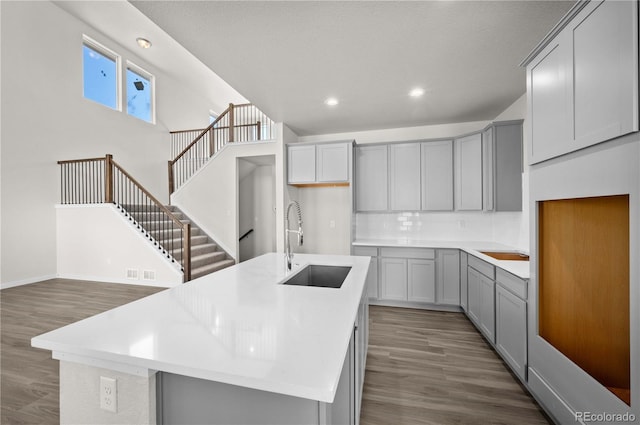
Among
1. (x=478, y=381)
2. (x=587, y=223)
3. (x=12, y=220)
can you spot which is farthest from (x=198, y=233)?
(x=587, y=223)

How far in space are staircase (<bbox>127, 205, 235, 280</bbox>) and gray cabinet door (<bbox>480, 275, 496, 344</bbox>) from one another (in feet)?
14.0

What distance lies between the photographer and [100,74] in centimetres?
607

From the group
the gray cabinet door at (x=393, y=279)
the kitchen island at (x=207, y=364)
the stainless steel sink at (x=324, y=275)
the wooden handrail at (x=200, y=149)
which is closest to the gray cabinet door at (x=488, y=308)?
the gray cabinet door at (x=393, y=279)

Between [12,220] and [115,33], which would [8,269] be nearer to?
[12,220]

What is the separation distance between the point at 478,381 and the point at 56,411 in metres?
3.02

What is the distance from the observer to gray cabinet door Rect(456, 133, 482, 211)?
3740 mm

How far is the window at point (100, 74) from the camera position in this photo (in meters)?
5.78

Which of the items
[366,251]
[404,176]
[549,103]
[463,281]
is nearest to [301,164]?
[404,176]

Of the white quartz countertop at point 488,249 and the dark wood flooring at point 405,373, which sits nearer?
the dark wood flooring at point 405,373

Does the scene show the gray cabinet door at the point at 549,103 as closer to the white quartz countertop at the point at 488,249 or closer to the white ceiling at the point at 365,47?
the white ceiling at the point at 365,47

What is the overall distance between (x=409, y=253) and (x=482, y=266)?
3.44 ft

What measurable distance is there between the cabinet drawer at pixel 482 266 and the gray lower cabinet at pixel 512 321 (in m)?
0.14

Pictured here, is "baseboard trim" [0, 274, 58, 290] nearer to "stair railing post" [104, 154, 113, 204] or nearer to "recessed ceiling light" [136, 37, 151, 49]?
"stair railing post" [104, 154, 113, 204]

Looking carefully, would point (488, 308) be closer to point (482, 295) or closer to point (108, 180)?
point (482, 295)
